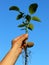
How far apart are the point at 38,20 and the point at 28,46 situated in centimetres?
43

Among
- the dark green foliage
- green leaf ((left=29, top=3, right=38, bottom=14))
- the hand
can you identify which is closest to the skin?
the hand

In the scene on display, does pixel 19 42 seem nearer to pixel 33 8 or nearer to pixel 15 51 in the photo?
pixel 15 51

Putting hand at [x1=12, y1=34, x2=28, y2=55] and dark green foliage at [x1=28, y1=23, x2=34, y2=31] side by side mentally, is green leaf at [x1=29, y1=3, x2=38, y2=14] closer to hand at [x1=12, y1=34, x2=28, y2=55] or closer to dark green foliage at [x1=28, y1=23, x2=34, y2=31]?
dark green foliage at [x1=28, y1=23, x2=34, y2=31]

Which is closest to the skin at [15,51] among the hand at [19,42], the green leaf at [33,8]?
the hand at [19,42]

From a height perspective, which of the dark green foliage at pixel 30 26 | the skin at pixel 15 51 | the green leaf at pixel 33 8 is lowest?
the skin at pixel 15 51

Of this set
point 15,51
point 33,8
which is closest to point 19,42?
point 15,51

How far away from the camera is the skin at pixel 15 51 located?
488 centimetres

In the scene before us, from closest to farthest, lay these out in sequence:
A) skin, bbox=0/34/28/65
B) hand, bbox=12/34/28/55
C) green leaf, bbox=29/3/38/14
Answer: skin, bbox=0/34/28/65
hand, bbox=12/34/28/55
green leaf, bbox=29/3/38/14

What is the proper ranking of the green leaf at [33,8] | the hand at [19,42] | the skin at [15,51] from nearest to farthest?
the skin at [15,51]
the hand at [19,42]
the green leaf at [33,8]

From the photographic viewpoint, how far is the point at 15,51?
16.7 ft

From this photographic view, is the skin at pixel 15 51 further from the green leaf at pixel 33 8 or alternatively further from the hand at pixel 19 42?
the green leaf at pixel 33 8

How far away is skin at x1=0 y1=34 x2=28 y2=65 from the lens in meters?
4.88

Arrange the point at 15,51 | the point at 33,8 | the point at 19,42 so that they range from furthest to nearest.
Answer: the point at 33,8, the point at 19,42, the point at 15,51

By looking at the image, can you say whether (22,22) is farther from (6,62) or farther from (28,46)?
(6,62)
